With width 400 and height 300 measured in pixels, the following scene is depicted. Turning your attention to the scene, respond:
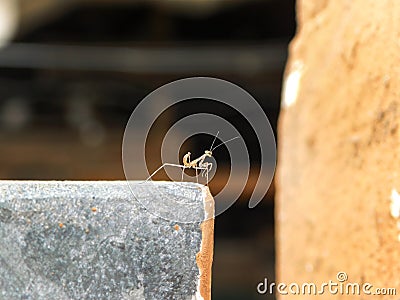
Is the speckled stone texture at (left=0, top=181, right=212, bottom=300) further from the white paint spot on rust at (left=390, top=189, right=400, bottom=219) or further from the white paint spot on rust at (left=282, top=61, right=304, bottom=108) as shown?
the white paint spot on rust at (left=282, top=61, right=304, bottom=108)

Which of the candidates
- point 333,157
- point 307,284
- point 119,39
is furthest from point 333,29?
Result: point 119,39

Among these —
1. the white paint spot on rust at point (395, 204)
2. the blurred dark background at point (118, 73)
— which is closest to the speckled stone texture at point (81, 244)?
the white paint spot on rust at point (395, 204)

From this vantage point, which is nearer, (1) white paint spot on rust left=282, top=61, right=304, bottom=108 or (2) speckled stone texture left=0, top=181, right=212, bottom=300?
(2) speckled stone texture left=0, top=181, right=212, bottom=300

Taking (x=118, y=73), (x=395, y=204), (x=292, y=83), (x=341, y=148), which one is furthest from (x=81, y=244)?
(x=118, y=73)

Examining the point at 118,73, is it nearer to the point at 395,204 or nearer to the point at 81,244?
the point at 395,204

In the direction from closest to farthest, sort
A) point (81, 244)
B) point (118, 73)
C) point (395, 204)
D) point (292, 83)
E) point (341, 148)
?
1. point (81, 244)
2. point (395, 204)
3. point (341, 148)
4. point (292, 83)
5. point (118, 73)

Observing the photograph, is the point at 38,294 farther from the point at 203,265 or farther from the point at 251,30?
the point at 251,30

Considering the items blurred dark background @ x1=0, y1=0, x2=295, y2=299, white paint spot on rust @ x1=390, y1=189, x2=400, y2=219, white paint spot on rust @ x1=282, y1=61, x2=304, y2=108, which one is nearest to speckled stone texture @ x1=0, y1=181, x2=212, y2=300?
white paint spot on rust @ x1=390, y1=189, x2=400, y2=219

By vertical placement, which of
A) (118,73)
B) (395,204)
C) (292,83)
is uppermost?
(118,73)
